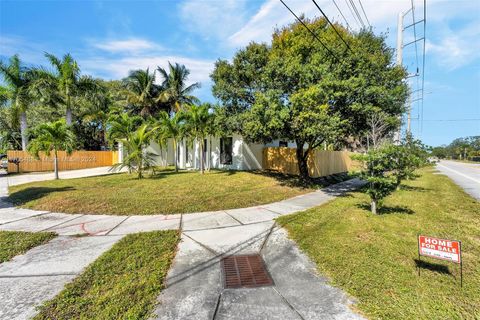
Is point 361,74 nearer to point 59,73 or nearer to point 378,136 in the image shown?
point 378,136

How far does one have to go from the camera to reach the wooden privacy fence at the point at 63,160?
53.6 feet

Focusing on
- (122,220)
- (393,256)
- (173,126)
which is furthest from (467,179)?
(122,220)

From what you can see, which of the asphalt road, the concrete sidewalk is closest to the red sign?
the concrete sidewalk

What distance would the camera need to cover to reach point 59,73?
57.8 feet

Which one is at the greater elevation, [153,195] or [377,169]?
[377,169]

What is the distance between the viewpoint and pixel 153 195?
8.06 meters

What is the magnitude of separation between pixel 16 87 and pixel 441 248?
24916 millimetres

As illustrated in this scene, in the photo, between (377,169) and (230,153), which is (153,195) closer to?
(377,169)

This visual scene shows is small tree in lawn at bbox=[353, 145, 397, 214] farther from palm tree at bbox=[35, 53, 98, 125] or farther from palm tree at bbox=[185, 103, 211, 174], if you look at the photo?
palm tree at bbox=[35, 53, 98, 125]

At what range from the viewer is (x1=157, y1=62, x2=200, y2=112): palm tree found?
22.8 meters

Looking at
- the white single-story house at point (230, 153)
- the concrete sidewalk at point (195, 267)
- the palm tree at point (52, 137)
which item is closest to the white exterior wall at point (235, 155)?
the white single-story house at point (230, 153)

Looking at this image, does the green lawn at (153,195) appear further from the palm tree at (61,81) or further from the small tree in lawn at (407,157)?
the palm tree at (61,81)

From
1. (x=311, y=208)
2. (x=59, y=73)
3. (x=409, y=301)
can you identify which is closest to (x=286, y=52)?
(x=311, y=208)

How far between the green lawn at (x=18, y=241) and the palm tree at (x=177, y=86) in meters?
19.0
